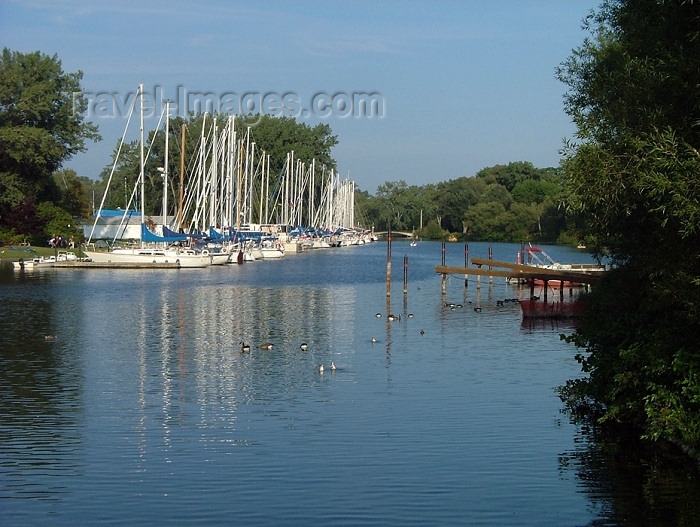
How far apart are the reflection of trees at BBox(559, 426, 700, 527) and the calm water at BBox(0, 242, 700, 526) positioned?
0.06m

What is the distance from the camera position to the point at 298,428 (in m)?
20.8

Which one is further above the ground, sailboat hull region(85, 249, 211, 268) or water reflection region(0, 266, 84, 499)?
sailboat hull region(85, 249, 211, 268)

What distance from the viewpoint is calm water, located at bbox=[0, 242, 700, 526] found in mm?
15469

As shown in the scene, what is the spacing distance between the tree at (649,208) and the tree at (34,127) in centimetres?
7615

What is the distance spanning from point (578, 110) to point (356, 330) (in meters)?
17.8

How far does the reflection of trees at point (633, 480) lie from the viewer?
1518 cm

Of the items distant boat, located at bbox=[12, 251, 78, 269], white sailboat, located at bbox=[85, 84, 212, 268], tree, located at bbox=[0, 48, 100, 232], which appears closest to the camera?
distant boat, located at bbox=[12, 251, 78, 269]

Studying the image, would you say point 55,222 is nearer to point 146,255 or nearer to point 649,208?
point 146,255

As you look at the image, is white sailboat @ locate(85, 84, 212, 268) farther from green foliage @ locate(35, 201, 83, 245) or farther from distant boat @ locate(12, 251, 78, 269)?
green foliage @ locate(35, 201, 83, 245)

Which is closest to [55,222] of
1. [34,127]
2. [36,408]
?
[34,127]

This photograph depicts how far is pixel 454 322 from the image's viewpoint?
141ft

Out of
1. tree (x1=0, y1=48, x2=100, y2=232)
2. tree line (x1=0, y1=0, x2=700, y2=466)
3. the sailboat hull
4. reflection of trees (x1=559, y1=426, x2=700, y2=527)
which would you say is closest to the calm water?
reflection of trees (x1=559, y1=426, x2=700, y2=527)

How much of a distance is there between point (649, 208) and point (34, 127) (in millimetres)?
82985

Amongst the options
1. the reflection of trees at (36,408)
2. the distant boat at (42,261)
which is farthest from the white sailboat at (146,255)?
the reflection of trees at (36,408)
